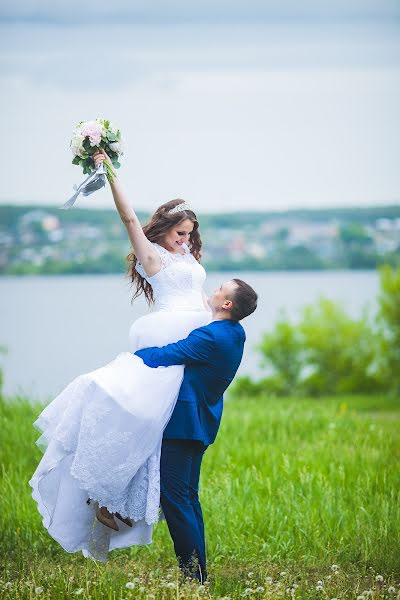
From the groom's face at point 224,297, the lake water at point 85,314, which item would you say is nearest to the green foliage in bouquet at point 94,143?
the groom's face at point 224,297

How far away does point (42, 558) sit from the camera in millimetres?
5219

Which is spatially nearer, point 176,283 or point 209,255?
point 176,283

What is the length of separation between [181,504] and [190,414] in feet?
1.35

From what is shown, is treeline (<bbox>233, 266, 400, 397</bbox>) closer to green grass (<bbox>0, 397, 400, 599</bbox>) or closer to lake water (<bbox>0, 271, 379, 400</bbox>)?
lake water (<bbox>0, 271, 379, 400</bbox>)

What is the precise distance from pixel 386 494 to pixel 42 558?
221cm

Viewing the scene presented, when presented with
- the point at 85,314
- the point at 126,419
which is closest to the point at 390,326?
the point at 85,314

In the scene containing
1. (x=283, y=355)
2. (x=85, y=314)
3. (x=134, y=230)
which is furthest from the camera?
(x=85, y=314)

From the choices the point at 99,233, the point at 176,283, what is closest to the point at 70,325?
the point at 99,233

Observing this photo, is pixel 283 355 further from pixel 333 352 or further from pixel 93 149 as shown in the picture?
pixel 93 149

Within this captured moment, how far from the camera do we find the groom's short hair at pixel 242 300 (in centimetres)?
437

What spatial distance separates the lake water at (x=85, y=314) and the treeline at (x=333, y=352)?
17 cm

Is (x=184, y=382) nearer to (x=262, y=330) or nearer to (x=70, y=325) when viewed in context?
(x=262, y=330)

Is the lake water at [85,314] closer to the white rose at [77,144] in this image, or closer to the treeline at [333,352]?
the treeline at [333,352]

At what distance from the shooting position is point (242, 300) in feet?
14.3
